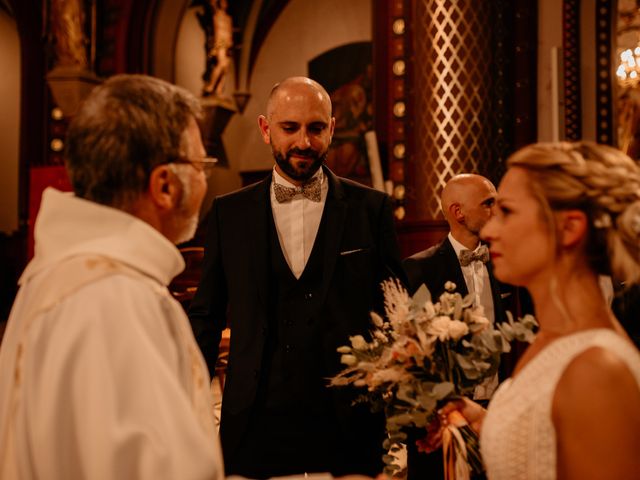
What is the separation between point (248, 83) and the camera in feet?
45.7

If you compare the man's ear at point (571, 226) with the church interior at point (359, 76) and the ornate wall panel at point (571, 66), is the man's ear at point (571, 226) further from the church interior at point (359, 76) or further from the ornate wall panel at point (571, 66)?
the ornate wall panel at point (571, 66)

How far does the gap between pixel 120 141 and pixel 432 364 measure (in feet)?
3.81

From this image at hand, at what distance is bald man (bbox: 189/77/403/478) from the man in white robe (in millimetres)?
1302

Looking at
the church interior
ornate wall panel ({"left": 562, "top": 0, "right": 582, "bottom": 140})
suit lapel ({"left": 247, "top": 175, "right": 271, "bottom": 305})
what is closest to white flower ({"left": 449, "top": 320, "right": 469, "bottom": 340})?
suit lapel ({"left": 247, "top": 175, "right": 271, "bottom": 305})

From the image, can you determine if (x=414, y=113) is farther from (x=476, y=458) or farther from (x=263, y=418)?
(x=476, y=458)

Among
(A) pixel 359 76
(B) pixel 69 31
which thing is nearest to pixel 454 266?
(B) pixel 69 31

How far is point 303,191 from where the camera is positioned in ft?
10.0

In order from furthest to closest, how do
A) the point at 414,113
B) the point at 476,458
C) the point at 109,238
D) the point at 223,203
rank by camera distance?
1. the point at 414,113
2. the point at 223,203
3. the point at 476,458
4. the point at 109,238

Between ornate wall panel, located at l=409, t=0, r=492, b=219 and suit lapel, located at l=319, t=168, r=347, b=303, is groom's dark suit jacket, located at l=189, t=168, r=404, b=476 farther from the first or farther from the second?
ornate wall panel, located at l=409, t=0, r=492, b=219

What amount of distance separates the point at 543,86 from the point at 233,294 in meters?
5.04

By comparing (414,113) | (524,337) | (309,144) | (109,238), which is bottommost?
(524,337)

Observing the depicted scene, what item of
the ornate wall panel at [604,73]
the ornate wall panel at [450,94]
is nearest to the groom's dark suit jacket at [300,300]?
the ornate wall panel at [450,94]

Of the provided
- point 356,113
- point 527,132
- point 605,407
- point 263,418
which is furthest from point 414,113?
point 356,113

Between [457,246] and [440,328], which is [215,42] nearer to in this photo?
[457,246]
